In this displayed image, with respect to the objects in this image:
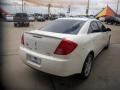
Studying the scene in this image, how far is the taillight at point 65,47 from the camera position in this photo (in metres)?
3.22

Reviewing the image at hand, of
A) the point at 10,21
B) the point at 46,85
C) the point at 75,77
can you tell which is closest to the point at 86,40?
the point at 75,77

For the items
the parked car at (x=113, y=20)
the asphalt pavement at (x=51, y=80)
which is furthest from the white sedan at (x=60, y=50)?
the parked car at (x=113, y=20)

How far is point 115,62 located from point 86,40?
217 centimetres

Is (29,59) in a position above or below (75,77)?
above

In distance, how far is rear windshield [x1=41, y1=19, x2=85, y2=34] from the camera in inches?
156

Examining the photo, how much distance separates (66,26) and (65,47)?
44.8 inches

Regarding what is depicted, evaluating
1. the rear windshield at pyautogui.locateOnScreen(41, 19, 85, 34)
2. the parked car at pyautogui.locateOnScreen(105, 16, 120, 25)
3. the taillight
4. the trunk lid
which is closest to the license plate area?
the trunk lid

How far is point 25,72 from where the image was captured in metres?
4.25

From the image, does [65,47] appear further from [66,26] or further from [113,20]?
[113,20]

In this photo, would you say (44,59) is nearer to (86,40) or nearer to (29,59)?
(29,59)

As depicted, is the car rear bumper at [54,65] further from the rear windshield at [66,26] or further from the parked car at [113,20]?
the parked car at [113,20]

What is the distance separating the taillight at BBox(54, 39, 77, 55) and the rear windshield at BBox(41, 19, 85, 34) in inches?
26.1

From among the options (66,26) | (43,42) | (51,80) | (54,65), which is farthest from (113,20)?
(54,65)

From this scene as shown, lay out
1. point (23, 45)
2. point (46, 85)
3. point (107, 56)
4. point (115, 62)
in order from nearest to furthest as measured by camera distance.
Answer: point (46, 85) → point (23, 45) → point (115, 62) → point (107, 56)
